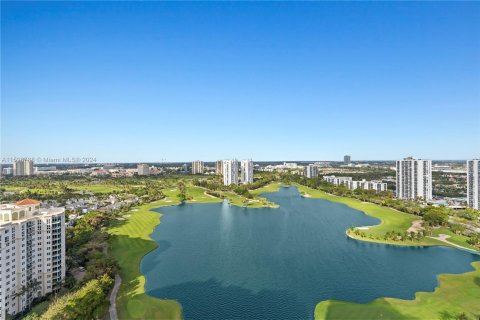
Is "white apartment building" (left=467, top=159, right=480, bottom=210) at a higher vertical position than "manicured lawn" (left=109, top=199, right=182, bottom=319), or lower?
higher

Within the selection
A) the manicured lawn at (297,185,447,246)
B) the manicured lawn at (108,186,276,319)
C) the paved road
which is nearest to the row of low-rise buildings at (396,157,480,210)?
the manicured lawn at (297,185,447,246)

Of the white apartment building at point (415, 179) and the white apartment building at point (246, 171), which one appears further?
the white apartment building at point (246, 171)

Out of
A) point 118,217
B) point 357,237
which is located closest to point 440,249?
point 357,237

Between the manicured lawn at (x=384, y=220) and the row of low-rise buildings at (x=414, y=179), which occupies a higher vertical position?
the row of low-rise buildings at (x=414, y=179)

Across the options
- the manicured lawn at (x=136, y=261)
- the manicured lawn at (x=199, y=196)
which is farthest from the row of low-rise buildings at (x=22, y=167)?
the manicured lawn at (x=136, y=261)

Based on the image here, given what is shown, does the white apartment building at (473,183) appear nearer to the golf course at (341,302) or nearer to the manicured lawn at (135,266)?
the golf course at (341,302)

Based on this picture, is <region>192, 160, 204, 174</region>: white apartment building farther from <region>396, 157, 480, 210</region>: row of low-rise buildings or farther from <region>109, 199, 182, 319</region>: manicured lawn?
<region>109, 199, 182, 319</region>: manicured lawn
